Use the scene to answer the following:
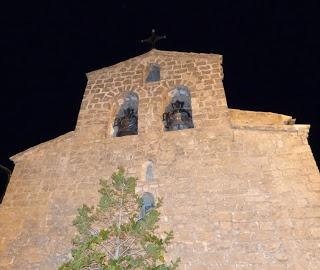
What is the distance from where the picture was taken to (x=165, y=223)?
6.21m

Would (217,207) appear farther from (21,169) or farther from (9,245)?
(21,169)

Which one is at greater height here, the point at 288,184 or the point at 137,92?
the point at 137,92

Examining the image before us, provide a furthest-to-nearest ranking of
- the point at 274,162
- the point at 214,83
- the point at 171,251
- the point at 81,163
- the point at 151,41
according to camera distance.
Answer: the point at 151,41 → the point at 214,83 → the point at 81,163 → the point at 274,162 → the point at 171,251

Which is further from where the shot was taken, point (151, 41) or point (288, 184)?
point (151, 41)

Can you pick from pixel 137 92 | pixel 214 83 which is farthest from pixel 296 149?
pixel 137 92

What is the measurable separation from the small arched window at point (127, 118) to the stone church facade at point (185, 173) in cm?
3

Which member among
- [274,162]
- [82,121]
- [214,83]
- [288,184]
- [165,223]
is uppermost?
[214,83]

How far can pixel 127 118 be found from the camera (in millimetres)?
8312

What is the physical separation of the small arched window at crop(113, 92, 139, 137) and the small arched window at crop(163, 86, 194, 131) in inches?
29.5

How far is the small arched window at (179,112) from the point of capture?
776 cm

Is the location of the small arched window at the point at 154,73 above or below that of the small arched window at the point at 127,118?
above

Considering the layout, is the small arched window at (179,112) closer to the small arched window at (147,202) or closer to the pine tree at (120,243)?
the small arched window at (147,202)

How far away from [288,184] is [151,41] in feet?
17.9

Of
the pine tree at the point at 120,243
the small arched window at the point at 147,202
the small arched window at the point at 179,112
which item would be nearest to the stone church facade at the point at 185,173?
the small arched window at the point at 179,112
